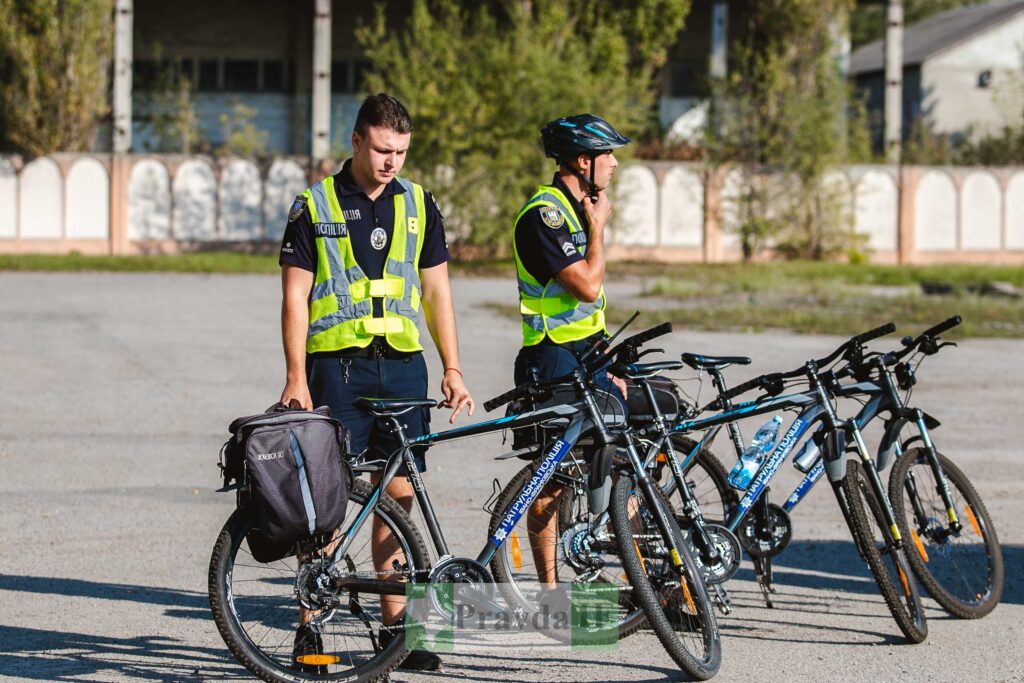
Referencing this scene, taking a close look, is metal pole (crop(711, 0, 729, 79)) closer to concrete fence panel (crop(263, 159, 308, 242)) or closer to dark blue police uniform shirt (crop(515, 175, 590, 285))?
concrete fence panel (crop(263, 159, 308, 242))

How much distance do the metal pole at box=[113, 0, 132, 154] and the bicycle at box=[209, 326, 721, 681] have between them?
29110 mm

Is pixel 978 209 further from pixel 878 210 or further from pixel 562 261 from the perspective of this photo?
pixel 562 261

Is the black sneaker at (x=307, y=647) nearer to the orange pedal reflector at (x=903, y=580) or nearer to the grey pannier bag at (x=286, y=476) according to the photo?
the grey pannier bag at (x=286, y=476)

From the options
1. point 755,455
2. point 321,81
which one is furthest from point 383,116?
point 321,81

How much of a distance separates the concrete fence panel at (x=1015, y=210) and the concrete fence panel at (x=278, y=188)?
586 inches

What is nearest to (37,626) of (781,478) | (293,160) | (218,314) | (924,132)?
(781,478)

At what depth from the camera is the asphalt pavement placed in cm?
591

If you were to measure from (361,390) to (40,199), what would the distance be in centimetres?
2764

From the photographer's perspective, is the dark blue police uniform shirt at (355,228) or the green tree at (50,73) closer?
the dark blue police uniform shirt at (355,228)

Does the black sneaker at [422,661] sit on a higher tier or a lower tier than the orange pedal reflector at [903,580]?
lower

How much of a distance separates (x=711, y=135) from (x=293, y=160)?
8.36 meters

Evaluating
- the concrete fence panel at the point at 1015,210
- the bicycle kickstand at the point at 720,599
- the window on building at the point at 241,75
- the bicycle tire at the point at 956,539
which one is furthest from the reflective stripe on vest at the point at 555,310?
the window on building at the point at 241,75

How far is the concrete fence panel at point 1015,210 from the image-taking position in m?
35.2

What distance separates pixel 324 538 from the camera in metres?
5.31
